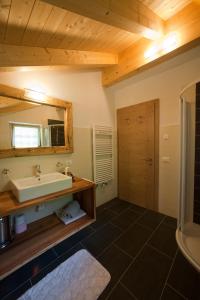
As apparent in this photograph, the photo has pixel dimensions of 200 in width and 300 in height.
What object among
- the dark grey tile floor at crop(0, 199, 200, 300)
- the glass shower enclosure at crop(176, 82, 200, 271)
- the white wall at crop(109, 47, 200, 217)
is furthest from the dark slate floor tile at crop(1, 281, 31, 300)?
the white wall at crop(109, 47, 200, 217)

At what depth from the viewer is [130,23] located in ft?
4.11

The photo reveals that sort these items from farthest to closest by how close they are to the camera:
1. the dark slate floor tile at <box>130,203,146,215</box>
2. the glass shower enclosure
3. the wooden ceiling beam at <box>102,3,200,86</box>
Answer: the dark slate floor tile at <box>130,203,146,215</box> → the glass shower enclosure → the wooden ceiling beam at <box>102,3,200,86</box>

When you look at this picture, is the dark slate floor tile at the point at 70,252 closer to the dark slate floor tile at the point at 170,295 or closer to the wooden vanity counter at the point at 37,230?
the wooden vanity counter at the point at 37,230

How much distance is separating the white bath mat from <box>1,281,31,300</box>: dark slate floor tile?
0.04 metres

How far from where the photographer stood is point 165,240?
5.68 ft

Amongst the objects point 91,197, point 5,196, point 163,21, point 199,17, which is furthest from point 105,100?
point 5,196

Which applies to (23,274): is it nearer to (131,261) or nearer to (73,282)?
(73,282)

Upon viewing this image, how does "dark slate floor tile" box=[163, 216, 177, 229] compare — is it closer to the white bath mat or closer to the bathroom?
the bathroom

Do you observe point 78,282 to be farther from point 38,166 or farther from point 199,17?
point 199,17

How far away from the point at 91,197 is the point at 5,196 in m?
0.99

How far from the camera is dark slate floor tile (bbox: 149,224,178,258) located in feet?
5.17

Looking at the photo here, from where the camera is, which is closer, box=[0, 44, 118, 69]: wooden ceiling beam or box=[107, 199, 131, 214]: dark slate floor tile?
box=[0, 44, 118, 69]: wooden ceiling beam

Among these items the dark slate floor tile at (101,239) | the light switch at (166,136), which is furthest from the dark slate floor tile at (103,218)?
the light switch at (166,136)

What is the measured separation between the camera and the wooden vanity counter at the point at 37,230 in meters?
1.20
